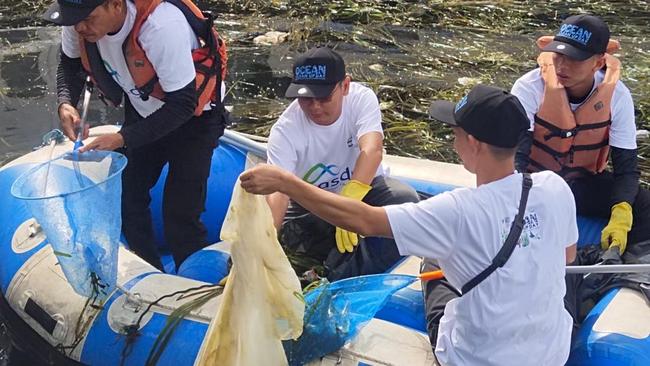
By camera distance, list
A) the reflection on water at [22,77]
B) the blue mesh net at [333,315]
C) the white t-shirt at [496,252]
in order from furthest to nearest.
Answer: the reflection on water at [22,77] < the blue mesh net at [333,315] < the white t-shirt at [496,252]

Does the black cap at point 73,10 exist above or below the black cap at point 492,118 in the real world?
above

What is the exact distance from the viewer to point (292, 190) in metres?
2.32

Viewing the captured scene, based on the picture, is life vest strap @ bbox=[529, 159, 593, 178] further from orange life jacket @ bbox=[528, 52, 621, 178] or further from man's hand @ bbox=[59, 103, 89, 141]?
man's hand @ bbox=[59, 103, 89, 141]

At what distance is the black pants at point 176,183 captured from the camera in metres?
3.63

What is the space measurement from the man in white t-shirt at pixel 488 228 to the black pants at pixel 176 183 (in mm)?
1366

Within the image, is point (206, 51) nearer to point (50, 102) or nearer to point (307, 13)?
point (50, 102)

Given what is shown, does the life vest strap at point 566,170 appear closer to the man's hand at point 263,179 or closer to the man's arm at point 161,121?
the man's arm at point 161,121

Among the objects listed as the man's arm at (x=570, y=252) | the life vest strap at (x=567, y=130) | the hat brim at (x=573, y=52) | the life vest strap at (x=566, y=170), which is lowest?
the life vest strap at (x=566, y=170)

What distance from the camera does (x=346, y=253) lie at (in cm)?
351

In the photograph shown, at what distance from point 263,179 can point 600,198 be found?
6.74ft

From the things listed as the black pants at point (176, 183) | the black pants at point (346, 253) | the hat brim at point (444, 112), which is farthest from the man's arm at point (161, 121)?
the hat brim at point (444, 112)

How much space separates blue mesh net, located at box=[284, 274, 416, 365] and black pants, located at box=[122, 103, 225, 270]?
1.02m

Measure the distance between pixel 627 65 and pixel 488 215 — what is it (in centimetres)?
559

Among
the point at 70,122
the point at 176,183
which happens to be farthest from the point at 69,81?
the point at 176,183
